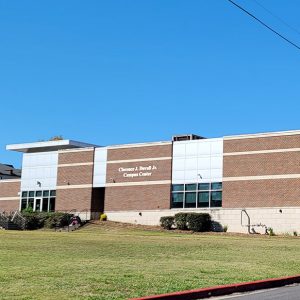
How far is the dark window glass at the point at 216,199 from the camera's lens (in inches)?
1981

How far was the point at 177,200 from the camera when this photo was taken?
174ft

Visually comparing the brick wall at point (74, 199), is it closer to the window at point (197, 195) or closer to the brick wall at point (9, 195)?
the brick wall at point (9, 195)

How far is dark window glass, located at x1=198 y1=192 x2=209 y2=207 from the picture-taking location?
51375mm

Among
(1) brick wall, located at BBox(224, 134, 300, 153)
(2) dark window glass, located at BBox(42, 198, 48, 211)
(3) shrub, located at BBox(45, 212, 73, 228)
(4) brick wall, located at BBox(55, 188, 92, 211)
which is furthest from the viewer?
(2) dark window glass, located at BBox(42, 198, 48, 211)

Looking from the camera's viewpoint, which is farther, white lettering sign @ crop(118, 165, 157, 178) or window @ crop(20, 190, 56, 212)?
window @ crop(20, 190, 56, 212)

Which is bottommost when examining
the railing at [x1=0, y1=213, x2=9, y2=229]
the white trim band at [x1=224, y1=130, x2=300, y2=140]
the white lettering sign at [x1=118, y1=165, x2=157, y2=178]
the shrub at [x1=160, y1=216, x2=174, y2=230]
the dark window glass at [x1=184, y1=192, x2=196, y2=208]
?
the railing at [x1=0, y1=213, x2=9, y2=229]

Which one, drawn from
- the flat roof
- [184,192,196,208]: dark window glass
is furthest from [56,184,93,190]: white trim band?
[184,192,196,208]: dark window glass

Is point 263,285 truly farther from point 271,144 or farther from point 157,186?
point 157,186

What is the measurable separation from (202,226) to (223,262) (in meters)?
30.4

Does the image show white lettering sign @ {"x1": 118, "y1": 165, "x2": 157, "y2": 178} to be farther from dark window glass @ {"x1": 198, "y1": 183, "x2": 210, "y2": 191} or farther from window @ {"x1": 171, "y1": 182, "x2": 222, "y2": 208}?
dark window glass @ {"x1": 198, "y1": 183, "x2": 210, "y2": 191}

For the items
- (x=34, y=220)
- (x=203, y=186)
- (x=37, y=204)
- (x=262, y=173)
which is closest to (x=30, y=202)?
(x=37, y=204)

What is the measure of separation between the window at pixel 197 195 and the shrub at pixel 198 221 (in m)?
1.57

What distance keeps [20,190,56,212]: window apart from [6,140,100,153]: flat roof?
5.47m

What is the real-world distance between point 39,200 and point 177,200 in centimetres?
1727
